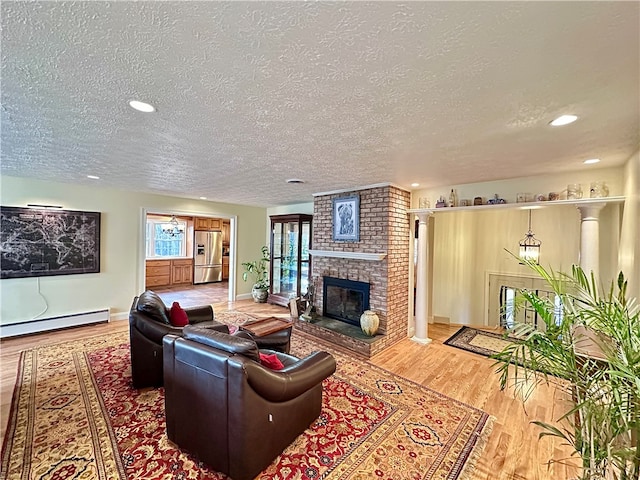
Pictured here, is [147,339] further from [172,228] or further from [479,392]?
[172,228]

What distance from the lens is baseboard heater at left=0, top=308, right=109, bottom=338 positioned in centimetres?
418

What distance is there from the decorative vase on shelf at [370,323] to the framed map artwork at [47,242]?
4785 millimetres

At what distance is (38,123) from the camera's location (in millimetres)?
2102

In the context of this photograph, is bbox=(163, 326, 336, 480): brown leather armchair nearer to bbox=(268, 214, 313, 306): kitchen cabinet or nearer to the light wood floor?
the light wood floor

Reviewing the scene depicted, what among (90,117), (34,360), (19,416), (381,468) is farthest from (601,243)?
(34,360)

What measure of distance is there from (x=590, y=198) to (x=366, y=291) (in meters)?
2.87

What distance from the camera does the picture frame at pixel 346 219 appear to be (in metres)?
4.43

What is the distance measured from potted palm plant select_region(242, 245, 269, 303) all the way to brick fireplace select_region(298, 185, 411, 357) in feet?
7.79

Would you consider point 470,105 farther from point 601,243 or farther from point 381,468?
point 601,243

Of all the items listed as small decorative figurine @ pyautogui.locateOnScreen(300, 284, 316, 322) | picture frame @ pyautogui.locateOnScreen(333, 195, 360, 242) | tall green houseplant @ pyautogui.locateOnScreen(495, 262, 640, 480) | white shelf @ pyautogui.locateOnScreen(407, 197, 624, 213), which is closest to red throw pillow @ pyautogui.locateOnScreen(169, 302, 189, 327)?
small decorative figurine @ pyautogui.locateOnScreen(300, 284, 316, 322)

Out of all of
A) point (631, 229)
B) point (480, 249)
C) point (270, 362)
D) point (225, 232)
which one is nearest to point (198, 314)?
point (270, 362)

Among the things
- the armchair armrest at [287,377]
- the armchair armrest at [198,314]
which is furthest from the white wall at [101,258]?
the armchair armrest at [287,377]

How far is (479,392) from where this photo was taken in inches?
118

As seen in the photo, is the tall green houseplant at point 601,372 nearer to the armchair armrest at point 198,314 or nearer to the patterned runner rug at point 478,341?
the patterned runner rug at point 478,341
